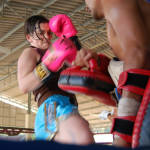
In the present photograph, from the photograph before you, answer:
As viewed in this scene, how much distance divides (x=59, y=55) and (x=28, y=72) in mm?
226

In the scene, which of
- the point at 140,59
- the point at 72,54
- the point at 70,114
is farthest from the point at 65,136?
the point at 140,59

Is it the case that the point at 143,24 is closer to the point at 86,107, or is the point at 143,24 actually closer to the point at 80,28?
the point at 80,28

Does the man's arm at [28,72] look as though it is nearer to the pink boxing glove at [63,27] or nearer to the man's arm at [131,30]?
the pink boxing glove at [63,27]

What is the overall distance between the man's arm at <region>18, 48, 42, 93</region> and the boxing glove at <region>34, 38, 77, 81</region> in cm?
4

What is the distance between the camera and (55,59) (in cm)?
143

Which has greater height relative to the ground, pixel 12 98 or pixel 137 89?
pixel 137 89

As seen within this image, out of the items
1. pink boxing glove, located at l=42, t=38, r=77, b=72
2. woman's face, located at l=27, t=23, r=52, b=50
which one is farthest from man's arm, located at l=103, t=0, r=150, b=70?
woman's face, located at l=27, t=23, r=52, b=50

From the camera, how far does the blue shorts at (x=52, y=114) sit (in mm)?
1312

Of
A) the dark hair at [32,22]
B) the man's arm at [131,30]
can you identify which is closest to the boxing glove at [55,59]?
the dark hair at [32,22]

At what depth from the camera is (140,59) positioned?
83 cm

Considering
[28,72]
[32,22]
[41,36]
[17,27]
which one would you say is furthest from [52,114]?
[17,27]

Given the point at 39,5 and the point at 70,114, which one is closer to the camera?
the point at 70,114

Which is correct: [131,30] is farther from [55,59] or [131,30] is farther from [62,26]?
[62,26]

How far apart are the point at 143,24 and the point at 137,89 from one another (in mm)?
244
